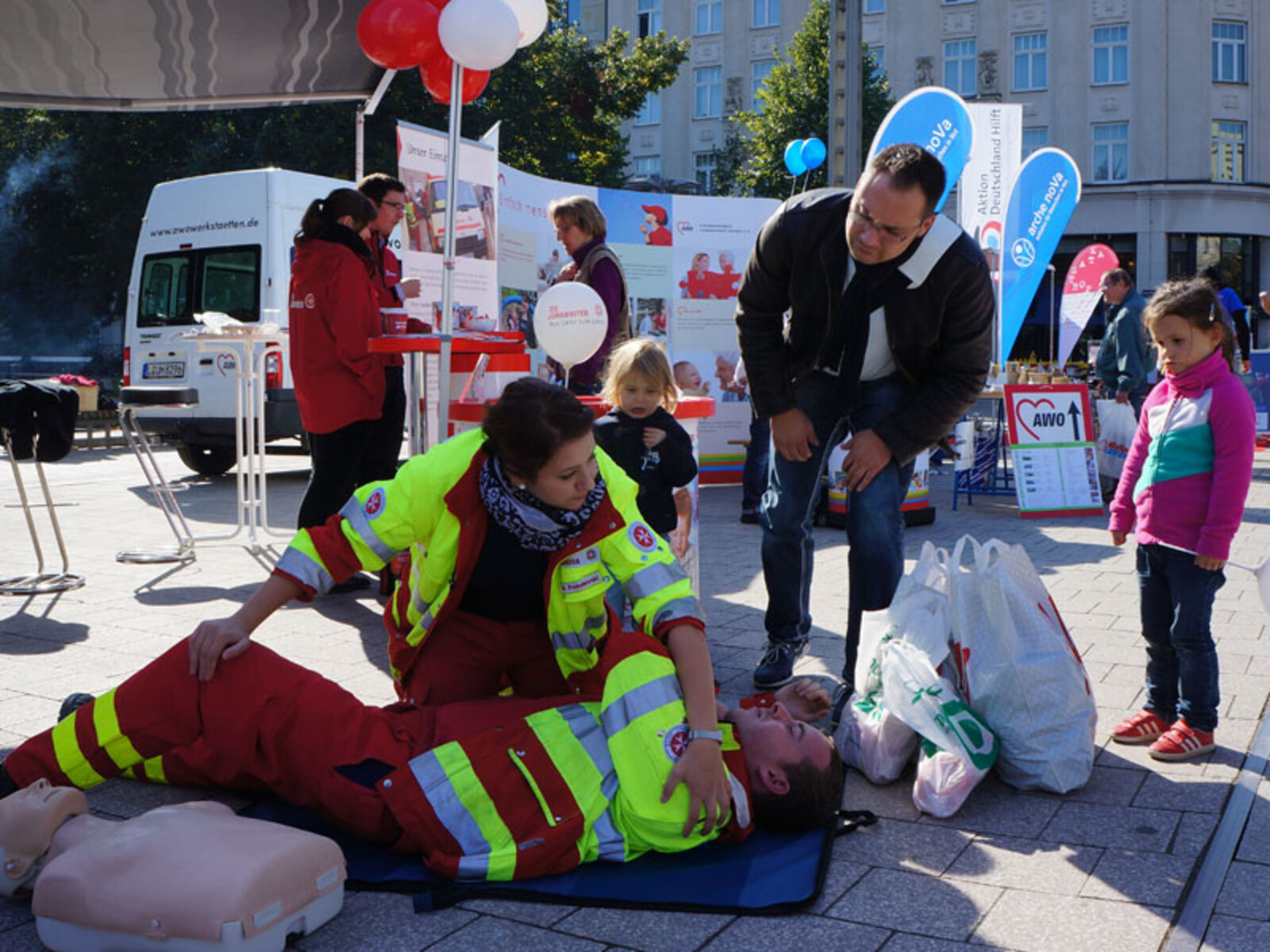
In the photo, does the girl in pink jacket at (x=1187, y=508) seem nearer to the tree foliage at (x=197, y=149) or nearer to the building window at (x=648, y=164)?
the tree foliage at (x=197, y=149)

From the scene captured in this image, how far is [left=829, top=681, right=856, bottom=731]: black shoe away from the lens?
398 cm

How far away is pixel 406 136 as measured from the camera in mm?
7367

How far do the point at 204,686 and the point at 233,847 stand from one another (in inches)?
25.6

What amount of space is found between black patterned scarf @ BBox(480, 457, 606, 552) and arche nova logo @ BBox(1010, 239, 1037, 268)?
385 inches

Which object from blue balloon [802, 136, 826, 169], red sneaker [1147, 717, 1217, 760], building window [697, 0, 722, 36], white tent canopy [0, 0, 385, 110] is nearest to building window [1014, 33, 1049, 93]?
building window [697, 0, 722, 36]

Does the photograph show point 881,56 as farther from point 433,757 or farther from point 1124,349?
point 433,757

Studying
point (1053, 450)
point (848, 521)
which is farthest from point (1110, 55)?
point (848, 521)

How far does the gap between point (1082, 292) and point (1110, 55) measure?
86.4ft

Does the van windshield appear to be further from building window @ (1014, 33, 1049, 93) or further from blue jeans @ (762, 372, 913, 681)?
building window @ (1014, 33, 1049, 93)

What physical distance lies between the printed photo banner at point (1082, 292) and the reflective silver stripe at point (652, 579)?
12341 mm

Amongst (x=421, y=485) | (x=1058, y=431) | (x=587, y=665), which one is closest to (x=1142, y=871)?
(x=587, y=665)

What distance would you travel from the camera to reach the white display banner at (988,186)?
1212cm

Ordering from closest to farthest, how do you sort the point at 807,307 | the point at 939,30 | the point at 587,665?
the point at 587,665
the point at 807,307
the point at 939,30

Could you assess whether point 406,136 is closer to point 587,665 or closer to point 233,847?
point 587,665
